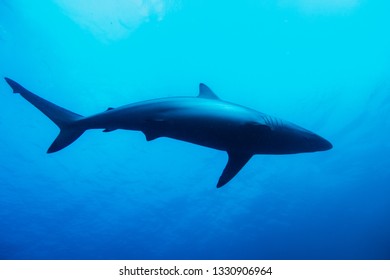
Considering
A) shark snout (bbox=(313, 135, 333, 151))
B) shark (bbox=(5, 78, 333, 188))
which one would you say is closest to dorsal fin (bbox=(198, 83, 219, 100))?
shark (bbox=(5, 78, 333, 188))

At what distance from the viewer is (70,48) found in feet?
43.1

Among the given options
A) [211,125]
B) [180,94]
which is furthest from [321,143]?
[180,94]

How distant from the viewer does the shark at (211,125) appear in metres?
4.36

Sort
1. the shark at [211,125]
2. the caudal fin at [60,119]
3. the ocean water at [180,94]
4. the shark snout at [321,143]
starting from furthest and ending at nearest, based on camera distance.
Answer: the ocean water at [180,94]
the caudal fin at [60,119]
the shark snout at [321,143]
the shark at [211,125]

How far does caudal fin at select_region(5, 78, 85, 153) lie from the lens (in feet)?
16.2

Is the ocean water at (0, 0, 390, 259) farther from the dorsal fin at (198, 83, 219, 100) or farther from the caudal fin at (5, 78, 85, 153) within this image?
the dorsal fin at (198, 83, 219, 100)

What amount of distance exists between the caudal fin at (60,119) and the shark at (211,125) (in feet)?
0.22

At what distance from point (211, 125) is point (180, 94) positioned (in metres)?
10.6

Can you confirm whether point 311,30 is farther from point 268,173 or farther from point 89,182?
point 89,182

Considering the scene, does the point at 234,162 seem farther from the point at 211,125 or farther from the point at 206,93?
the point at 206,93

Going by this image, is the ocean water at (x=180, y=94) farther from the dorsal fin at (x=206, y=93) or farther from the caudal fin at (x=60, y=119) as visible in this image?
the dorsal fin at (x=206, y=93)

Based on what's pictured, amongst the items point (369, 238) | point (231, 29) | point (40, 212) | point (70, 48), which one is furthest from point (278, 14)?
point (369, 238)

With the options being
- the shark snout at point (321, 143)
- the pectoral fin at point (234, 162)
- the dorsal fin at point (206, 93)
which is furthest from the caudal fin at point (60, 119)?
the shark snout at point (321, 143)

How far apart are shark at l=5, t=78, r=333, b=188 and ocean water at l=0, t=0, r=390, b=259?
8.26m
